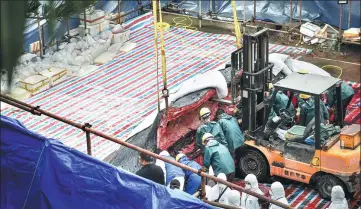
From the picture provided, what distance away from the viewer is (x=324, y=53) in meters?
14.2

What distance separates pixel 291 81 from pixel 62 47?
6001 mm

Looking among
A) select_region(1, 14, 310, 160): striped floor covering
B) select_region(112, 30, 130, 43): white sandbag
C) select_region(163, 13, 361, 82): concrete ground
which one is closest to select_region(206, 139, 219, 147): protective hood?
select_region(1, 14, 310, 160): striped floor covering

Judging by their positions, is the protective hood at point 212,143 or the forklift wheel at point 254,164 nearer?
the protective hood at point 212,143

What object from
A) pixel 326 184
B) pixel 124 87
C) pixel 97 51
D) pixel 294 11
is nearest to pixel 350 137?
pixel 326 184

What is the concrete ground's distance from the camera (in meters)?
13.3

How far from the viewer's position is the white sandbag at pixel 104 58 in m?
13.6

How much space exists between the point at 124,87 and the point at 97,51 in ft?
5.78

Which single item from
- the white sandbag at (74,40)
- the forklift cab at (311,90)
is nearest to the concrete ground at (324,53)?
the white sandbag at (74,40)

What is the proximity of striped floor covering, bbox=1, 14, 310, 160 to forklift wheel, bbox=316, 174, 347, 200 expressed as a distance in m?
3.10

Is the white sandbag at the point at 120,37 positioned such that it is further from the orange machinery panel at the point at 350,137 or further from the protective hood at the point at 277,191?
the protective hood at the point at 277,191

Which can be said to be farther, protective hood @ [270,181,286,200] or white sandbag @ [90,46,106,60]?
white sandbag @ [90,46,106,60]

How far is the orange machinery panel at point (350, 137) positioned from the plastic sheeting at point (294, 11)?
7365 mm

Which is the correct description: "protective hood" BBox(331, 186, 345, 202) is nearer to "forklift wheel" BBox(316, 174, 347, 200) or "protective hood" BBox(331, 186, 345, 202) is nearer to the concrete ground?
"forklift wheel" BBox(316, 174, 347, 200)

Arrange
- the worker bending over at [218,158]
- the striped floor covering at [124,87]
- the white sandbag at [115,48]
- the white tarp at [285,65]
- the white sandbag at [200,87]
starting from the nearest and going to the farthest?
the worker bending over at [218,158] → the white sandbag at [200,87] → the striped floor covering at [124,87] → the white tarp at [285,65] → the white sandbag at [115,48]
